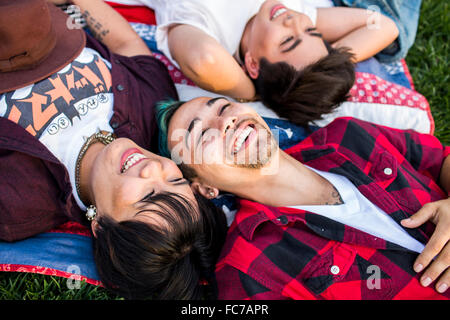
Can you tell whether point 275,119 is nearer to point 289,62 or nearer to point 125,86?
point 289,62

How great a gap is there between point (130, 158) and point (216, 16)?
5.73 feet

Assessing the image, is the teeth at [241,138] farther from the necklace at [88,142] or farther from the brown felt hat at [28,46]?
the brown felt hat at [28,46]

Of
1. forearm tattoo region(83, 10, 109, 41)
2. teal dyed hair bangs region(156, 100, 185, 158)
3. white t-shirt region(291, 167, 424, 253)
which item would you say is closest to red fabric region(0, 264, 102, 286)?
teal dyed hair bangs region(156, 100, 185, 158)

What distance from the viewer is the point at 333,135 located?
289 centimetres

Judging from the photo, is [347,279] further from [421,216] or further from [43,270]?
[43,270]

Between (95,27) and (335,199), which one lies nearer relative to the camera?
(335,199)

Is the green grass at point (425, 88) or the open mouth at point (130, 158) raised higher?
the open mouth at point (130, 158)

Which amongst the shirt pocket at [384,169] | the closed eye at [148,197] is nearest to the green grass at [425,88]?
the closed eye at [148,197]

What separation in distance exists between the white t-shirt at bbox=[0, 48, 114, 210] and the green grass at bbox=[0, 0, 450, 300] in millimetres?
609

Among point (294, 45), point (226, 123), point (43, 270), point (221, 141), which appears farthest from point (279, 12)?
point (43, 270)

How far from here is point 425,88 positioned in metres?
3.75

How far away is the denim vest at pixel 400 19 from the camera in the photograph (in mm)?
3711

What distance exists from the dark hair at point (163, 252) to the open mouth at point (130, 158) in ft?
0.93

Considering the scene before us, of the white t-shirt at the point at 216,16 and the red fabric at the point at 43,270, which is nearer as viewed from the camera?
the red fabric at the point at 43,270
